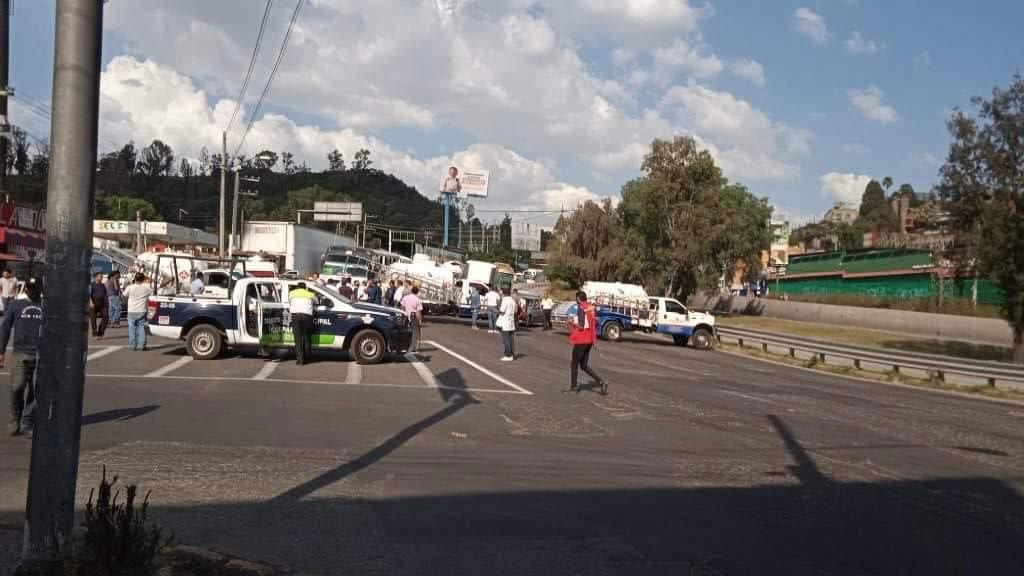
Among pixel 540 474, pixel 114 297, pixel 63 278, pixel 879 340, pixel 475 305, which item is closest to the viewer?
pixel 63 278

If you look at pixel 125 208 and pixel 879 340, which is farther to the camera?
pixel 125 208

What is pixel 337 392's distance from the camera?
1472 cm

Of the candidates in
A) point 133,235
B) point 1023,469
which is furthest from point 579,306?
point 133,235

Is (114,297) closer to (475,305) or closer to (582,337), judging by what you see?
(475,305)

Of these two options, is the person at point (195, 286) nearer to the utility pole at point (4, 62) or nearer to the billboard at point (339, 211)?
the utility pole at point (4, 62)

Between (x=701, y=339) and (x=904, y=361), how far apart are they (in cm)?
931

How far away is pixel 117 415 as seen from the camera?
11.5m

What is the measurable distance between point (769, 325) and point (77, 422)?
54.8 metres

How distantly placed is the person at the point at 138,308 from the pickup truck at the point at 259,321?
0.98m

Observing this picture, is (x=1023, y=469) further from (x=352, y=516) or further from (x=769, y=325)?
(x=769, y=325)

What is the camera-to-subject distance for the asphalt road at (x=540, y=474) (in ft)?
21.2

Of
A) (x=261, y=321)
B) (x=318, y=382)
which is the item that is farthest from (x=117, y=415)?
(x=261, y=321)

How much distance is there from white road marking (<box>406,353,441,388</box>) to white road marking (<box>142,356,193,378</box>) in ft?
15.2

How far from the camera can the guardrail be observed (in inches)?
898
